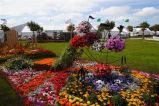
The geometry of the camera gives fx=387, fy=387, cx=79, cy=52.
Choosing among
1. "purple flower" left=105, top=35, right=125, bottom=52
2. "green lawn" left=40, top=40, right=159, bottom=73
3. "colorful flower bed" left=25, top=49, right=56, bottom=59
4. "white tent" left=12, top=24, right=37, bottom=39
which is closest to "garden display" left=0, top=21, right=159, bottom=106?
"purple flower" left=105, top=35, right=125, bottom=52

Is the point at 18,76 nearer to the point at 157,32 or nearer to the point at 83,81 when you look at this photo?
the point at 83,81

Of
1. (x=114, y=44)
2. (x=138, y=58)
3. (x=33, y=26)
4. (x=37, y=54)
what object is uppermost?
(x=114, y=44)

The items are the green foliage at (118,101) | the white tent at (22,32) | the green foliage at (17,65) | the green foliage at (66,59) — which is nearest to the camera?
the green foliage at (118,101)

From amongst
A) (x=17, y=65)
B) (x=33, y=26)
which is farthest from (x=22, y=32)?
(x=17, y=65)

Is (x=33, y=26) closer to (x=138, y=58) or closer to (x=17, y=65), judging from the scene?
(x=138, y=58)

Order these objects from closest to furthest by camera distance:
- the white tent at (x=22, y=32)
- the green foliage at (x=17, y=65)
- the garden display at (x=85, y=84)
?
the garden display at (x=85, y=84) → the green foliage at (x=17, y=65) → the white tent at (x=22, y=32)

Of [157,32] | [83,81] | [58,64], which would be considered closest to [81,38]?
[83,81]

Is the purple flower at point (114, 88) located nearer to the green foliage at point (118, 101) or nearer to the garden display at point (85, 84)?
the garden display at point (85, 84)

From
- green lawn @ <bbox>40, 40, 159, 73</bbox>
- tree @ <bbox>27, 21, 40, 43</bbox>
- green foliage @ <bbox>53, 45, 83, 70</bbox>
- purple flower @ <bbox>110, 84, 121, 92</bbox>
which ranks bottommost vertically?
green lawn @ <bbox>40, 40, 159, 73</bbox>

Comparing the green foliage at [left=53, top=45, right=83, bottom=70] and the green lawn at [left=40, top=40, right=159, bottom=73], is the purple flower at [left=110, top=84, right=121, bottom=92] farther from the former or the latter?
the green lawn at [left=40, top=40, right=159, bottom=73]

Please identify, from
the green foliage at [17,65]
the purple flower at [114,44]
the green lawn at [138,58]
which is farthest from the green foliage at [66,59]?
the green lawn at [138,58]

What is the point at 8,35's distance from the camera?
41562 millimetres

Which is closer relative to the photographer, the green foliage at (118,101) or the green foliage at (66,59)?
the green foliage at (118,101)

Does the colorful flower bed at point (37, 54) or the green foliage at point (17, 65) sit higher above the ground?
the green foliage at point (17, 65)
